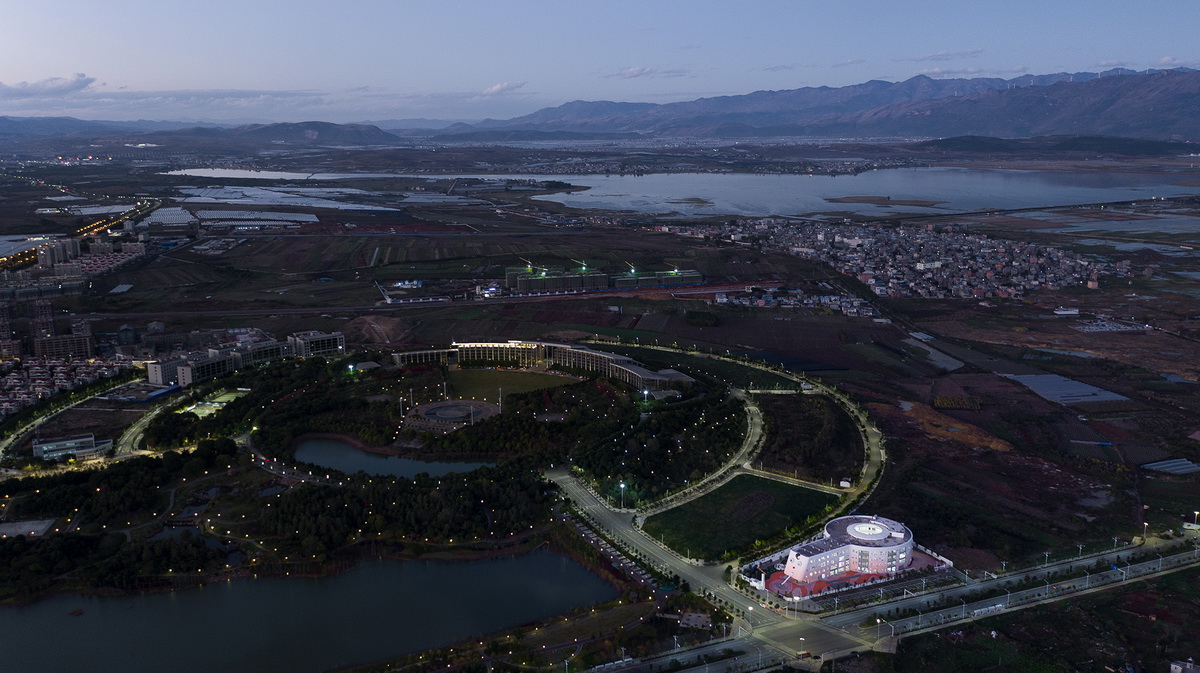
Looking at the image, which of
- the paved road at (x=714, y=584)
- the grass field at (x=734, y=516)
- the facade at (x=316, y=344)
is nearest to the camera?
the paved road at (x=714, y=584)

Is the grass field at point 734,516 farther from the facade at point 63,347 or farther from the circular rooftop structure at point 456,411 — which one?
the facade at point 63,347

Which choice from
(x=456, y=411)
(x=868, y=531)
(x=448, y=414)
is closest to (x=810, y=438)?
(x=868, y=531)

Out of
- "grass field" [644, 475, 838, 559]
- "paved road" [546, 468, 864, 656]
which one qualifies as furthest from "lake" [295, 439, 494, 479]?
"grass field" [644, 475, 838, 559]

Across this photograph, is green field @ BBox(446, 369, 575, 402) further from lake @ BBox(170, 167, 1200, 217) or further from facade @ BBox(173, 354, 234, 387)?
lake @ BBox(170, 167, 1200, 217)

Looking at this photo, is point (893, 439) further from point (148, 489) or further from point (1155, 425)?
point (148, 489)

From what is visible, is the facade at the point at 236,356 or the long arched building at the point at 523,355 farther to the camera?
the long arched building at the point at 523,355

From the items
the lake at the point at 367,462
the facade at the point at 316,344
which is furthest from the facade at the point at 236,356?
the lake at the point at 367,462

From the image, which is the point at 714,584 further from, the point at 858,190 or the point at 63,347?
the point at 858,190

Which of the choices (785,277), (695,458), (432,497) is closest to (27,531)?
(432,497)
